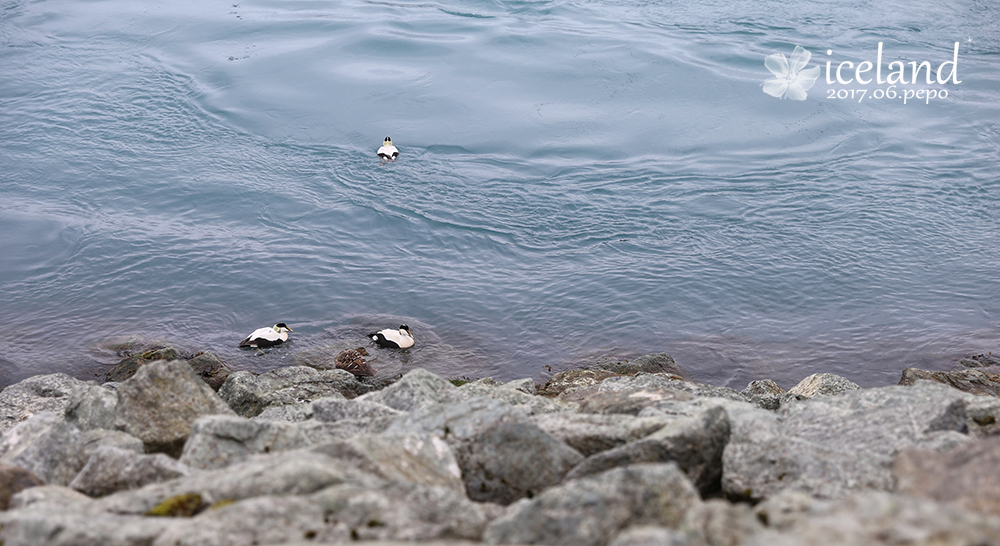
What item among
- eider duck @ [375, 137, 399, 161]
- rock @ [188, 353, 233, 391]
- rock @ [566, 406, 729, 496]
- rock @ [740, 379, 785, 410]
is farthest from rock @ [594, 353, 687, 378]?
eider duck @ [375, 137, 399, 161]

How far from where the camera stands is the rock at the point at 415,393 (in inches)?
306

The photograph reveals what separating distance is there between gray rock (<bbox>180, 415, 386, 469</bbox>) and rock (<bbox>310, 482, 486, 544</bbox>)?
5.59 feet

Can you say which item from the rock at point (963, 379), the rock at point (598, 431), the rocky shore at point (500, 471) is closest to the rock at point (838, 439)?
the rocky shore at point (500, 471)

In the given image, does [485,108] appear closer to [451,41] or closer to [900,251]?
[451,41]

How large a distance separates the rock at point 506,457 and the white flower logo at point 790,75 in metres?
22.2

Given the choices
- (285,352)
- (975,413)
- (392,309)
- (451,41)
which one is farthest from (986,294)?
(451,41)

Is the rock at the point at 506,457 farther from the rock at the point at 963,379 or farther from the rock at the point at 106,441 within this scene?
the rock at the point at 963,379

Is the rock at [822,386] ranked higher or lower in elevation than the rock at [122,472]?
lower

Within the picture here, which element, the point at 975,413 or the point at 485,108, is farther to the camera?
the point at 485,108

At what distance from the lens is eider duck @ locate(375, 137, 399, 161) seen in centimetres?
2022

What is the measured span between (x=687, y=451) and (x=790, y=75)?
23.8 meters

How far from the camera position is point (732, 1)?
104ft

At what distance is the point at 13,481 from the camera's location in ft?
17.9

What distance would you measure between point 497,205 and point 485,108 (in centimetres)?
639
